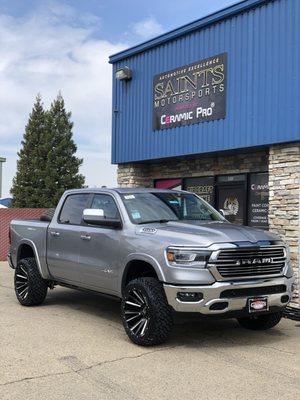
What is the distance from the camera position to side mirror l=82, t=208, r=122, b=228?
7.27 metres

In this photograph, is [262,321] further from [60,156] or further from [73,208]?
[60,156]

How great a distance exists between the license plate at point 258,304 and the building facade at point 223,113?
11.1ft

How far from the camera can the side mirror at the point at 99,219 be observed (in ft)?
23.9

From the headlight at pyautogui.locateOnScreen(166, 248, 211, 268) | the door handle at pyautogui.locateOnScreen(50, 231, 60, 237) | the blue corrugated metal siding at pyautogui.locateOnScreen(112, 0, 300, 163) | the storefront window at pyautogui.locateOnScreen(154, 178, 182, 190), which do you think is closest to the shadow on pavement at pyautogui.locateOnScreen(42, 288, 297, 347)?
the headlight at pyautogui.locateOnScreen(166, 248, 211, 268)

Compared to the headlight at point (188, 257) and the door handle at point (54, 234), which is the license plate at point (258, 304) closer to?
the headlight at point (188, 257)

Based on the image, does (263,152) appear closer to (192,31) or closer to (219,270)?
(192,31)

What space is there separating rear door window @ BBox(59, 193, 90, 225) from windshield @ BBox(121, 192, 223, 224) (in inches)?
39.6

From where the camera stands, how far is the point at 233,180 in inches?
476

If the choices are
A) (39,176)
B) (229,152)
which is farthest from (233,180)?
(39,176)

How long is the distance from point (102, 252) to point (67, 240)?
104 centimetres

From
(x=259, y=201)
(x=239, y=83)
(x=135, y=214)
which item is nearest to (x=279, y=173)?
(x=259, y=201)

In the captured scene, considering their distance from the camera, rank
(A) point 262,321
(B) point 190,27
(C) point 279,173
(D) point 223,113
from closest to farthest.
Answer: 1. (A) point 262,321
2. (C) point 279,173
3. (D) point 223,113
4. (B) point 190,27

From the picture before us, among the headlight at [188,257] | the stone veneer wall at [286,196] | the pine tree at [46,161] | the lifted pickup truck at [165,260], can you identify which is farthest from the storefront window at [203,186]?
the pine tree at [46,161]

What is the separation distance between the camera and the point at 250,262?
6.55 metres
